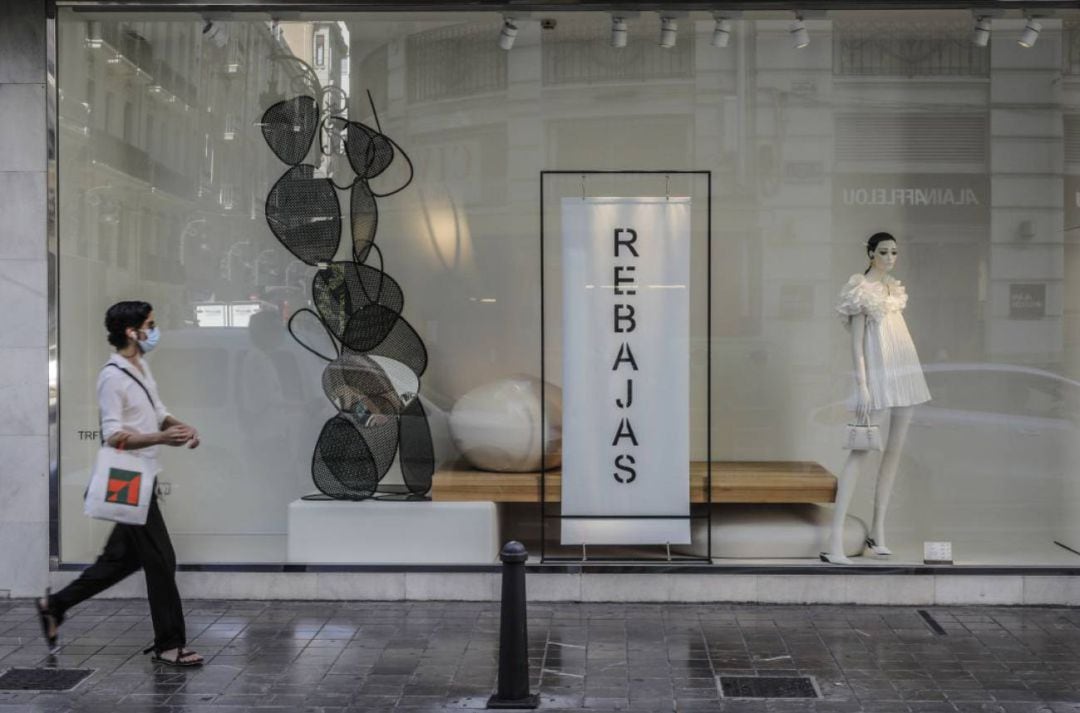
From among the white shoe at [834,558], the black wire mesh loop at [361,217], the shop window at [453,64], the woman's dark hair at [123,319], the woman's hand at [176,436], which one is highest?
the shop window at [453,64]

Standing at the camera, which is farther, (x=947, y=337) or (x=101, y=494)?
(x=947, y=337)

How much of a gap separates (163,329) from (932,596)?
5.42 metres

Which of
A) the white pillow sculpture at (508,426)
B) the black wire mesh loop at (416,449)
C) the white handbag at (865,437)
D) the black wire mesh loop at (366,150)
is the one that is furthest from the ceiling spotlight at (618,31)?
the white handbag at (865,437)

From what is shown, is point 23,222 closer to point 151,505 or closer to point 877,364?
point 151,505

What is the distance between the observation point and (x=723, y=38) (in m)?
9.01

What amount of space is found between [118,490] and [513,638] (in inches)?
88.0

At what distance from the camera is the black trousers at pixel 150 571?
703cm

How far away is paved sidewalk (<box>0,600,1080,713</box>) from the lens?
650cm

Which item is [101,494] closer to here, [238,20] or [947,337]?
[238,20]

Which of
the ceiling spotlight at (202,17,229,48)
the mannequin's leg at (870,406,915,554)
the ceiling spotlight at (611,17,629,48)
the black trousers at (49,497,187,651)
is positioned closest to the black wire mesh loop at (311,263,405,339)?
the ceiling spotlight at (202,17,229,48)

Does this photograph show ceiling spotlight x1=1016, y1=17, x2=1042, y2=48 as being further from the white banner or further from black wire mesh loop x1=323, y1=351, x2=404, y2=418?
black wire mesh loop x1=323, y1=351, x2=404, y2=418

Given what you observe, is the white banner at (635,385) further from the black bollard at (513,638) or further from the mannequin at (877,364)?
the black bollard at (513,638)

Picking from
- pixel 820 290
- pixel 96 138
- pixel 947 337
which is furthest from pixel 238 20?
pixel 947 337

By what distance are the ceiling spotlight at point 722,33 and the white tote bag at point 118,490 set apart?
15.5ft
